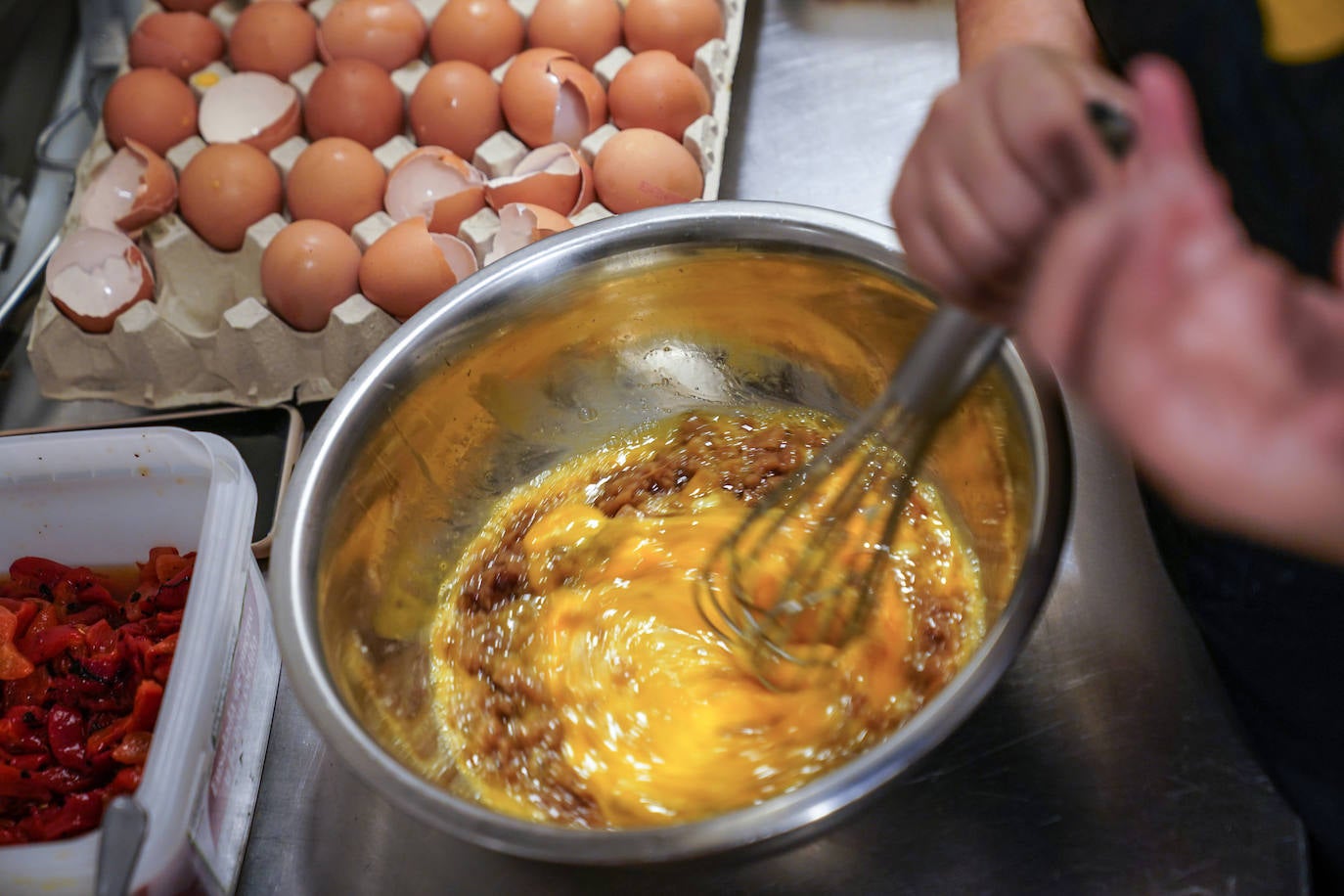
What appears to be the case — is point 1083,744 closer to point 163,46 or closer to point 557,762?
point 557,762

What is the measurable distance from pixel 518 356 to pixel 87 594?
0.39 m

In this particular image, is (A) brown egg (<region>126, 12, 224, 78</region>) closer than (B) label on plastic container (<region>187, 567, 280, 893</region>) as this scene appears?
No

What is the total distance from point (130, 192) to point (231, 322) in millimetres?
248

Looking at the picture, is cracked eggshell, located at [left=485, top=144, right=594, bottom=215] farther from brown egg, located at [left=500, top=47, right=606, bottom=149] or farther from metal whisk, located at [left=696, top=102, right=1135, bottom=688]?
metal whisk, located at [left=696, top=102, right=1135, bottom=688]

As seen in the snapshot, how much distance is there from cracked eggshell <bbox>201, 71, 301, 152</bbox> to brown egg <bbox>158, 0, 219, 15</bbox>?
13 cm

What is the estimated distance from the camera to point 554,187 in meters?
0.94

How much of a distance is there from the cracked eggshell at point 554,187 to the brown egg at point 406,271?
82 millimetres

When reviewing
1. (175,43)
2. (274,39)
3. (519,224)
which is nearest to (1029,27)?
(519,224)

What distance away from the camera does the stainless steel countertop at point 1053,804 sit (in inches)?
24.3

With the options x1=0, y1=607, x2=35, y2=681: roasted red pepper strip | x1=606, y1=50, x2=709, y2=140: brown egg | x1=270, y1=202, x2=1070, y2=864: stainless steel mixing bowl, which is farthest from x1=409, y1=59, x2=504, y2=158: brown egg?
x1=0, y1=607, x2=35, y2=681: roasted red pepper strip

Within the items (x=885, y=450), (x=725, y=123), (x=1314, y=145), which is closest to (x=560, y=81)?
(x=725, y=123)

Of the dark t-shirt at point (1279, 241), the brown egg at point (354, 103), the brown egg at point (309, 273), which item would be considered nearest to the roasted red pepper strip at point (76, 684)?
the brown egg at point (309, 273)

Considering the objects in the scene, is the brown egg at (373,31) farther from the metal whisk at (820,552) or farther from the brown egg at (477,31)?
the metal whisk at (820,552)

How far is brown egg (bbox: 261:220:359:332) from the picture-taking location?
914mm
